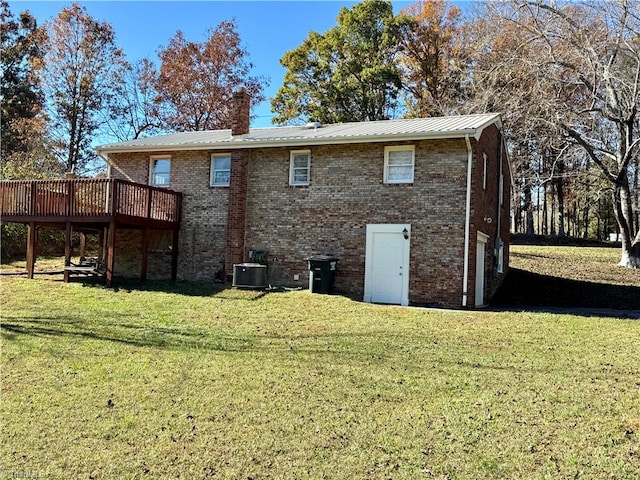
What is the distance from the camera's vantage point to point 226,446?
468 cm

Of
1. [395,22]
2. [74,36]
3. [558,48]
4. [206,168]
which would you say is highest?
[395,22]

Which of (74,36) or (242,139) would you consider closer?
(242,139)

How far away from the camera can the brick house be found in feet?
40.8

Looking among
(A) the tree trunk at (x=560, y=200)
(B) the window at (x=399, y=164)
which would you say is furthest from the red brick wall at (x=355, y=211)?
(A) the tree trunk at (x=560, y=200)

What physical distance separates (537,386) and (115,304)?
8.88 metres

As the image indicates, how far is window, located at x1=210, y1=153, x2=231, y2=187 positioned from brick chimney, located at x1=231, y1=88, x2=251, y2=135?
46.3 inches

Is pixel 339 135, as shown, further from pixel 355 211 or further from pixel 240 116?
pixel 240 116

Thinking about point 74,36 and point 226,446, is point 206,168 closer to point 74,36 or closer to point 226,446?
point 226,446

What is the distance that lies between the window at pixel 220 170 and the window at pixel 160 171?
1.60 metres

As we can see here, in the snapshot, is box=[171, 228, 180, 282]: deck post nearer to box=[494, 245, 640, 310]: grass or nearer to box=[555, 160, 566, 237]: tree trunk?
box=[494, 245, 640, 310]: grass

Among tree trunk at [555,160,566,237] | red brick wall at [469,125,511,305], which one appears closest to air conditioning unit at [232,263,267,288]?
red brick wall at [469,125,511,305]

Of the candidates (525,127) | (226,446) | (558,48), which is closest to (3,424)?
(226,446)

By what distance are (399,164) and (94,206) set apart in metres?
8.28

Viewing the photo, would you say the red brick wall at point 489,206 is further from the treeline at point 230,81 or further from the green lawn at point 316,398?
A: the treeline at point 230,81
